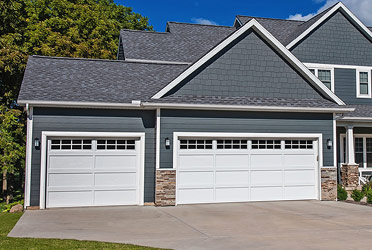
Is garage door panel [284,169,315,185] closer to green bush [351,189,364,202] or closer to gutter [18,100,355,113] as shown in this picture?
green bush [351,189,364,202]

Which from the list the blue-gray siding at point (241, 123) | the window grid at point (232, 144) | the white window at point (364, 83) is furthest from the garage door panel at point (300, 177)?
the white window at point (364, 83)

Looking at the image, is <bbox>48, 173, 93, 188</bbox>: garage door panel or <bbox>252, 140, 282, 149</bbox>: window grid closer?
<bbox>48, 173, 93, 188</bbox>: garage door panel

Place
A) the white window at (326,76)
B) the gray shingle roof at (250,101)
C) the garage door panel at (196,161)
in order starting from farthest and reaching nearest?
→ the white window at (326,76) < the garage door panel at (196,161) < the gray shingle roof at (250,101)

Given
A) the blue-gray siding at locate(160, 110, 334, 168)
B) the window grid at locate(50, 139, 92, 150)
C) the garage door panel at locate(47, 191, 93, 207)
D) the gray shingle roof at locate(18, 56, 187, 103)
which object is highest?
the gray shingle roof at locate(18, 56, 187, 103)

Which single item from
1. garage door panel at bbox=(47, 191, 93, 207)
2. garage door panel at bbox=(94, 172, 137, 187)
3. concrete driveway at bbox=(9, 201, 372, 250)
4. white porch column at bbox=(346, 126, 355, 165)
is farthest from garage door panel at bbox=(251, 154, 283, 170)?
garage door panel at bbox=(47, 191, 93, 207)

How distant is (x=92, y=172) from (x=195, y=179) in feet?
11.2

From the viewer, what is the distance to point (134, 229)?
390 inches

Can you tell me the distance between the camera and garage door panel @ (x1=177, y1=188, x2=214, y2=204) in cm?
1411

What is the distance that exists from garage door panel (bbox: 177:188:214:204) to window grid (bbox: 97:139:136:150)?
2231 millimetres

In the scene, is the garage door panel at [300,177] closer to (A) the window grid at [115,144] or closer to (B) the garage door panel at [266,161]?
(B) the garage door panel at [266,161]

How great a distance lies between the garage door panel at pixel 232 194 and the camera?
14.5 meters

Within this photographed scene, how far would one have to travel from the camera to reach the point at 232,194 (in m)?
14.6

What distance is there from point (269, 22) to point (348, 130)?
8381 mm

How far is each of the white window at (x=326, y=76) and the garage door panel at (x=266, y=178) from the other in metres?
7.38
